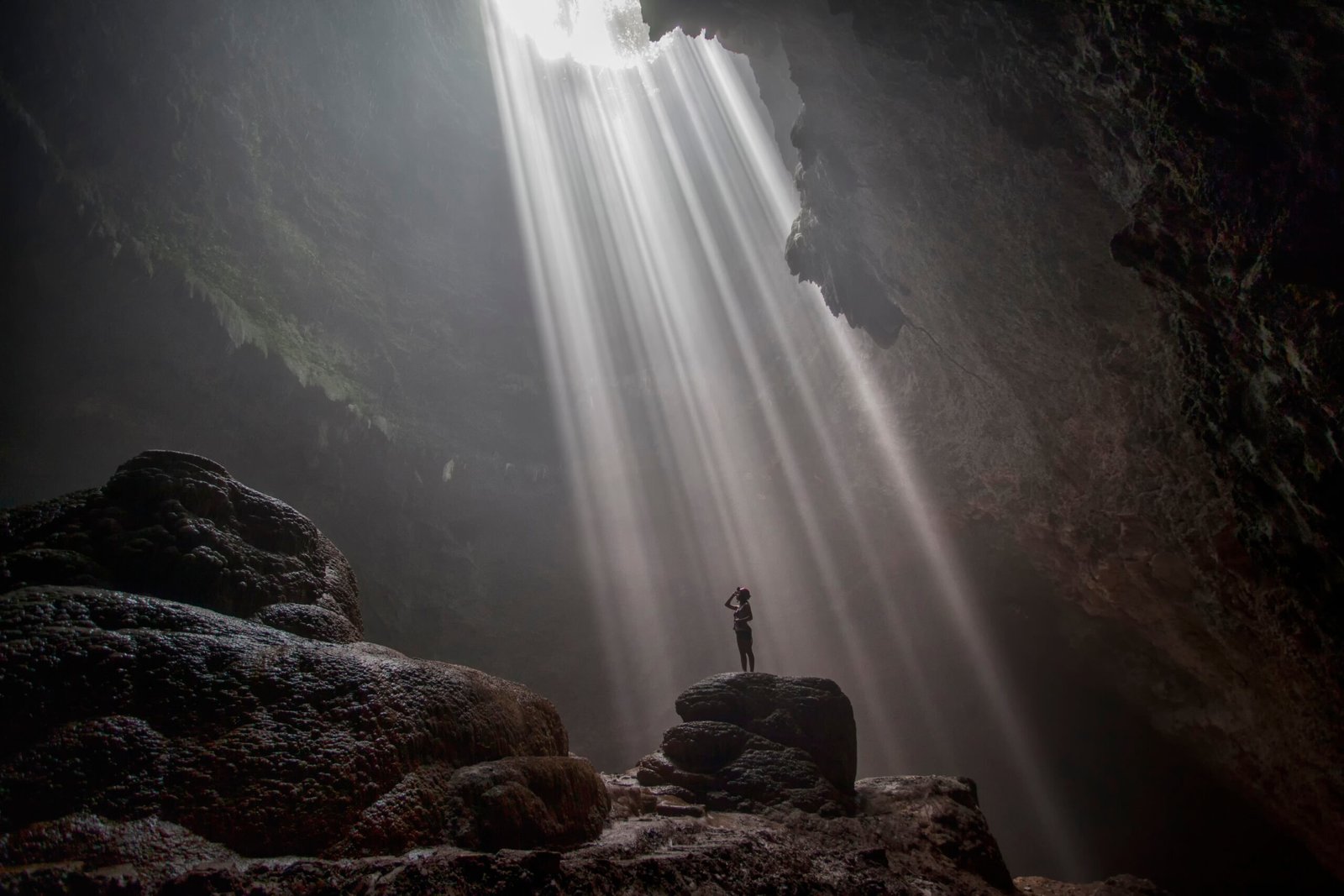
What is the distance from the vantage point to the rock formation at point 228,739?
2.58 metres

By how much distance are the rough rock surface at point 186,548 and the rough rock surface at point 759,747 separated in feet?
11.8

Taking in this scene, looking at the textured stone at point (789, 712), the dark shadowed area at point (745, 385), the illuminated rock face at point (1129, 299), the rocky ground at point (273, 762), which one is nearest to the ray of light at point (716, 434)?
the dark shadowed area at point (745, 385)

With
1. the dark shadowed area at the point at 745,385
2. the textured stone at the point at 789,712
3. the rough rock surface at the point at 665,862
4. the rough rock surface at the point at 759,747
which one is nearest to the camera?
the rough rock surface at the point at 665,862

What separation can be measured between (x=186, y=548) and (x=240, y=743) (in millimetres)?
3111

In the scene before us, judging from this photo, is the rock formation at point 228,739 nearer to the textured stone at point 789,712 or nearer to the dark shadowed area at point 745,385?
the dark shadowed area at point 745,385

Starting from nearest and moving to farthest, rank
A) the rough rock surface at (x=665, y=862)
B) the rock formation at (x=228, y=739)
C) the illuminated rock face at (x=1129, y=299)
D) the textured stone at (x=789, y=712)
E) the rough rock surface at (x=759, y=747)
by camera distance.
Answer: the rough rock surface at (x=665, y=862) < the rock formation at (x=228, y=739) < the illuminated rock face at (x=1129, y=299) < the rough rock surface at (x=759, y=747) < the textured stone at (x=789, y=712)

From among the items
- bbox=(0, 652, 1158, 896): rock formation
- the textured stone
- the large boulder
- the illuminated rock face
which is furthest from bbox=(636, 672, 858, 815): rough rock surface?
the illuminated rock face

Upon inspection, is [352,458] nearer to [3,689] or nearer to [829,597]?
[829,597]

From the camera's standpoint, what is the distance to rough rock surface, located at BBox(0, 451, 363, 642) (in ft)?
15.9

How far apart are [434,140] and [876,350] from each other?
16.4 metres

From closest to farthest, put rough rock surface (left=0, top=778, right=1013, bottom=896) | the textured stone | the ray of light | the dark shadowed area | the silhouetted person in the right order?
rough rock surface (left=0, top=778, right=1013, bottom=896)
the dark shadowed area
the textured stone
the silhouetted person
the ray of light

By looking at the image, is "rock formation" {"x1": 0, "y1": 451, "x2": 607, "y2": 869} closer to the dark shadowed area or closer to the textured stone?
the dark shadowed area

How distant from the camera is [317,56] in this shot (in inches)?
722

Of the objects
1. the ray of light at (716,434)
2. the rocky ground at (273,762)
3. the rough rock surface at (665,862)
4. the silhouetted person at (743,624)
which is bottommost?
the rough rock surface at (665,862)
